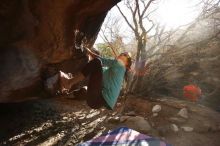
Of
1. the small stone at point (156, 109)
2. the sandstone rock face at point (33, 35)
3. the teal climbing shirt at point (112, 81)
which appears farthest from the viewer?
the small stone at point (156, 109)

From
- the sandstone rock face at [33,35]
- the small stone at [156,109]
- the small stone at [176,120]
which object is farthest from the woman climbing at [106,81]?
the small stone at [156,109]

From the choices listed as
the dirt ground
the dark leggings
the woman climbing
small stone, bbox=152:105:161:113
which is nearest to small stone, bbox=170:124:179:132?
the dirt ground

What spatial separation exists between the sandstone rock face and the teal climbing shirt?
1.11 metres

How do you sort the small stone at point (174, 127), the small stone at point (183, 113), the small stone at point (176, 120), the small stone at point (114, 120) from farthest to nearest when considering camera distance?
the small stone at point (183, 113) < the small stone at point (176, 120) < the small stone at point (114, 120) < the small stone at point (174, 127)

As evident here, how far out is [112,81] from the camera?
15.3 feet

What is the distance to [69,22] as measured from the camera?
5.14 meters

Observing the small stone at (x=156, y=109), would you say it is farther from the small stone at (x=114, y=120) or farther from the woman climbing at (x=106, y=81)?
the woman climbing at (x=106, y=81)

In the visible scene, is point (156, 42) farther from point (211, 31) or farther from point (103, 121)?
point (103, 121)

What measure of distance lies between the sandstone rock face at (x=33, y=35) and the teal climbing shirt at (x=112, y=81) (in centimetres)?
111

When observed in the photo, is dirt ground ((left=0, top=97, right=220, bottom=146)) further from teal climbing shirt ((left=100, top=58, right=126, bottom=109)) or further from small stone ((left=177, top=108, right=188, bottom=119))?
teal climbing shirt ((left=100, top=58, right=126, bottom=109))

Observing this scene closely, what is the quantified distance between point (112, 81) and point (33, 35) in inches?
66.6

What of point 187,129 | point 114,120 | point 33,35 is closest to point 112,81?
point 33,35

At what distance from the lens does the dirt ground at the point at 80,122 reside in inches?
266

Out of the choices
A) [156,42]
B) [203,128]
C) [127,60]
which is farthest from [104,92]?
[156,42]
